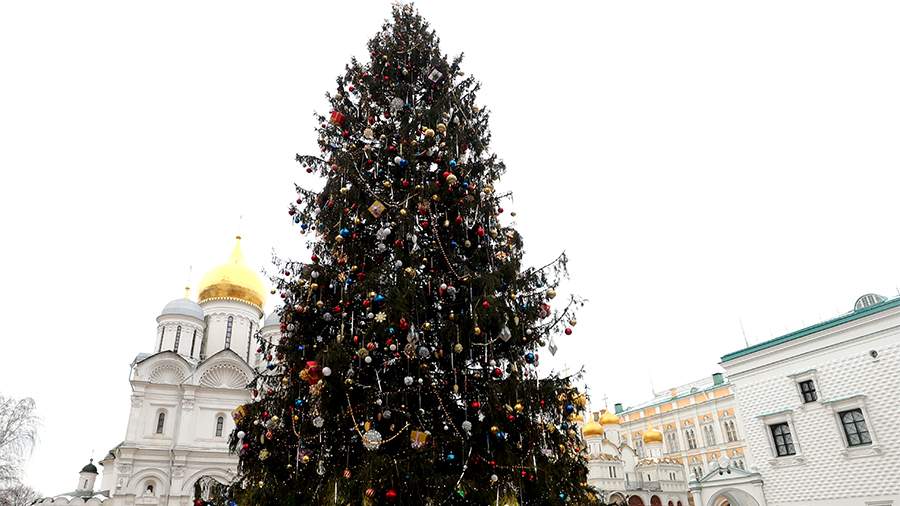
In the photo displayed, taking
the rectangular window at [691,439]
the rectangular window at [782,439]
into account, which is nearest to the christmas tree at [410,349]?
the rectangular window at [782,439]

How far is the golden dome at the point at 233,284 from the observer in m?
30.3

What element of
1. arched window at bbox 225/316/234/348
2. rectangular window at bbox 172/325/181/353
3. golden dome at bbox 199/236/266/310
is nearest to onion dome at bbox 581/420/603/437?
golden dome at bbox 199/236/266/310

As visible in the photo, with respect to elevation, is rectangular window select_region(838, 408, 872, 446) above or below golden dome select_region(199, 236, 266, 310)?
below

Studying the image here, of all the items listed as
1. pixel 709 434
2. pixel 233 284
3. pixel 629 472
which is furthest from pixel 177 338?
pixel 709 434

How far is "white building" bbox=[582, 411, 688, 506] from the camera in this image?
3322 centimetres

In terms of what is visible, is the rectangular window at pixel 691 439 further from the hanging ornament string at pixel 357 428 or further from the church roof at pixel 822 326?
the hanging ornament string at pixel 357 428

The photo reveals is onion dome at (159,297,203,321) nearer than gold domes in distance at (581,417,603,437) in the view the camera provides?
Yes

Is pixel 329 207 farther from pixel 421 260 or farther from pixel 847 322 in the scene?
pixel 847 322

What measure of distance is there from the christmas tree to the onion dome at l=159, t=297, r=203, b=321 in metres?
25.5

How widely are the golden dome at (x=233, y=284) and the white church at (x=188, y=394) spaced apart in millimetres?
55

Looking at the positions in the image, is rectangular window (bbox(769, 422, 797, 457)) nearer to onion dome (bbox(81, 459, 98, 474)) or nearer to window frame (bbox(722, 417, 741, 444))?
window frame (bbox(722, 417, 741, 444))

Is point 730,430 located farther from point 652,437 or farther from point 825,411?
point 825,411

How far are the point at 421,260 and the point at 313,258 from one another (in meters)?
1.32

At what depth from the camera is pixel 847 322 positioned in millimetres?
13125
